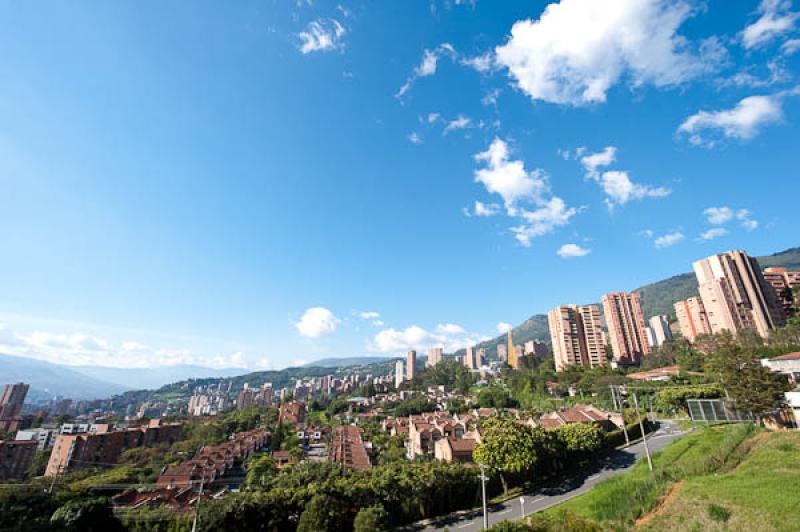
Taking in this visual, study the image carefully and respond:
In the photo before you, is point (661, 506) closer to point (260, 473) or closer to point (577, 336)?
point (260, 473)

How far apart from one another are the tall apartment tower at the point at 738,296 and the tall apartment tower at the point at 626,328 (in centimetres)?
1213

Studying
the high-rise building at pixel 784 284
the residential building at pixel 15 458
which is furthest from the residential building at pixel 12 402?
the high-rise building at pixel 784 284

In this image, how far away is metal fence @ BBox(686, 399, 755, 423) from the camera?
86.9ft

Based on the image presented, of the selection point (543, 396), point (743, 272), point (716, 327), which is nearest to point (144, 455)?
point (543, 396)

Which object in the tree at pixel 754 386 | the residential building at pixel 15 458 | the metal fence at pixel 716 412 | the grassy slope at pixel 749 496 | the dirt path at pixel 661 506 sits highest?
the tree at pixel 754 386

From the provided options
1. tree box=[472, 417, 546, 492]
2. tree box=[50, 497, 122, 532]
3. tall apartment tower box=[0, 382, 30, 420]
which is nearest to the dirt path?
tree box=[472, 417, 546, 492]

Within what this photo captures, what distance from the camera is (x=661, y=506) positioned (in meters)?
15.2

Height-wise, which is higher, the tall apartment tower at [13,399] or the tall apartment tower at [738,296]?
the tall apartment tower at [738,296]

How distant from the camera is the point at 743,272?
67.8 meters

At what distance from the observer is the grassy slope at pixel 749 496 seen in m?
11.7

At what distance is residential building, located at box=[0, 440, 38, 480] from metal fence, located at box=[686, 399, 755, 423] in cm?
7373

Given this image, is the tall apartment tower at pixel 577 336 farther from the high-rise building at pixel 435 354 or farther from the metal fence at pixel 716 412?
the high-rise building at pixel 435 354

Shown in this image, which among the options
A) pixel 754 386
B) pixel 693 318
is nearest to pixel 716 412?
pixel 754 386

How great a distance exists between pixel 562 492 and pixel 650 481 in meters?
7.13
